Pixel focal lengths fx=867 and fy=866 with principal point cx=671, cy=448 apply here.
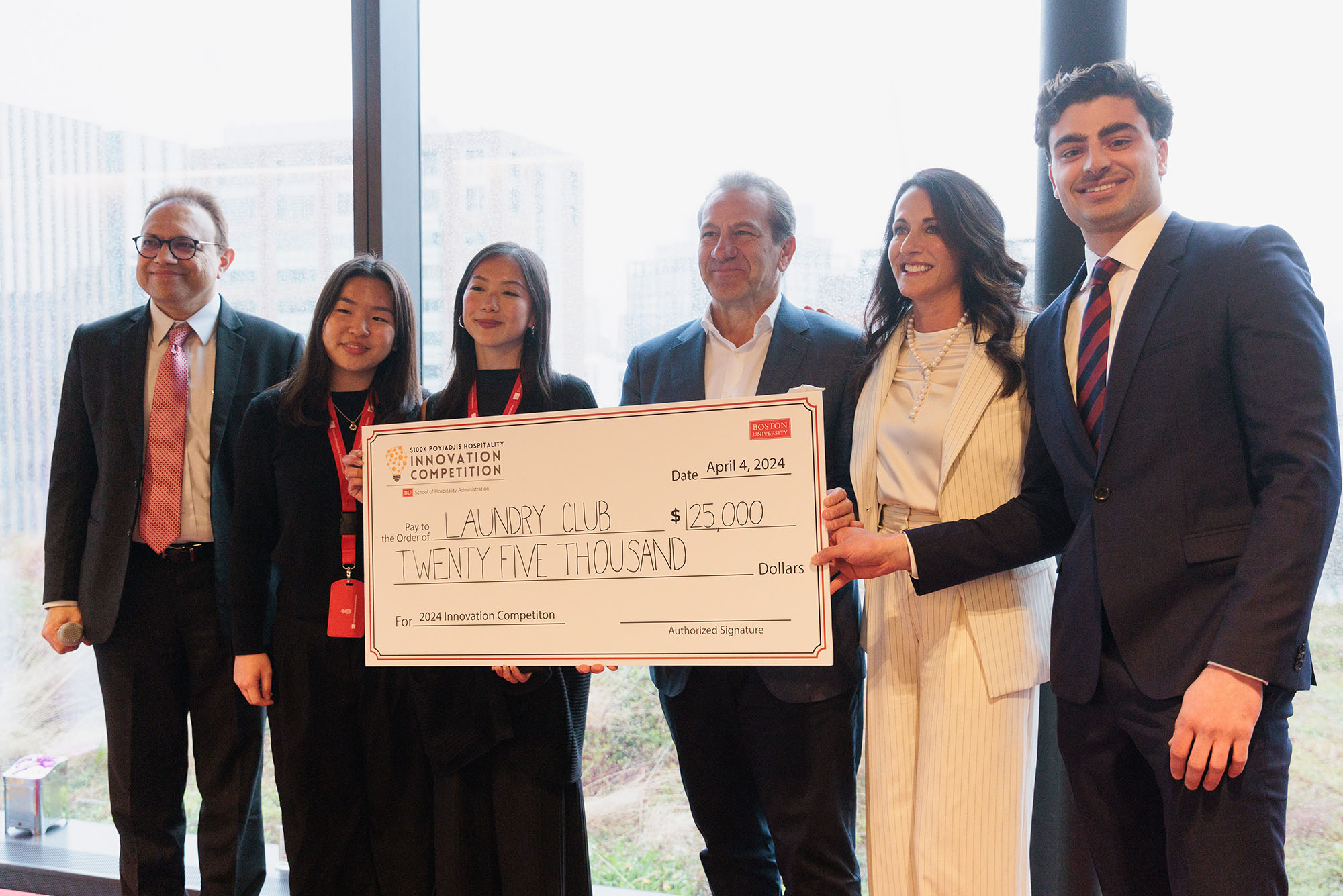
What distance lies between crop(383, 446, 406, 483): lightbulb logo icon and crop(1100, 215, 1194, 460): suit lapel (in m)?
1.33

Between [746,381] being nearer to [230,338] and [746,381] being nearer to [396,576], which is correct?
[396,576]

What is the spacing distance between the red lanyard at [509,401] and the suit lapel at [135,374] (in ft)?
3.28

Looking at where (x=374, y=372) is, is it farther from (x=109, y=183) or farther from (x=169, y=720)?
(x=109, y=183)

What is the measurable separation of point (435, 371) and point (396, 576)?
123 cm

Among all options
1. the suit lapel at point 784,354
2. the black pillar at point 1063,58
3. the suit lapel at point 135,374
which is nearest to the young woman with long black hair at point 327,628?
the suit lapel at point 135,374

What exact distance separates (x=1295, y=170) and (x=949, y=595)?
142 cm

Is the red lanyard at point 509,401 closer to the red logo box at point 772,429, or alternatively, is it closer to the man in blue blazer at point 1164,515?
the red logo box at point 772,429

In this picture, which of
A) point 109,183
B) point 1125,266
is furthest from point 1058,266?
point 109,183

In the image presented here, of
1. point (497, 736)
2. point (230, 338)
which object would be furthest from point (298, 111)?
point (497, 736)

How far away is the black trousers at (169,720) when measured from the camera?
2.28 metres

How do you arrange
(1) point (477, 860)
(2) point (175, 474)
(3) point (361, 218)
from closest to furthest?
(1) point (477, 860), (2) point (175, 474), (3) point (361, 218)

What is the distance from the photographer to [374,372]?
2.19 meters

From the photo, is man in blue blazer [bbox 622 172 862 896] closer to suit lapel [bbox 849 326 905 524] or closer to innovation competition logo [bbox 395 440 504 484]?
suit lapel [bbox 849 326 905 524]

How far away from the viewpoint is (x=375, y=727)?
200 centimetres
